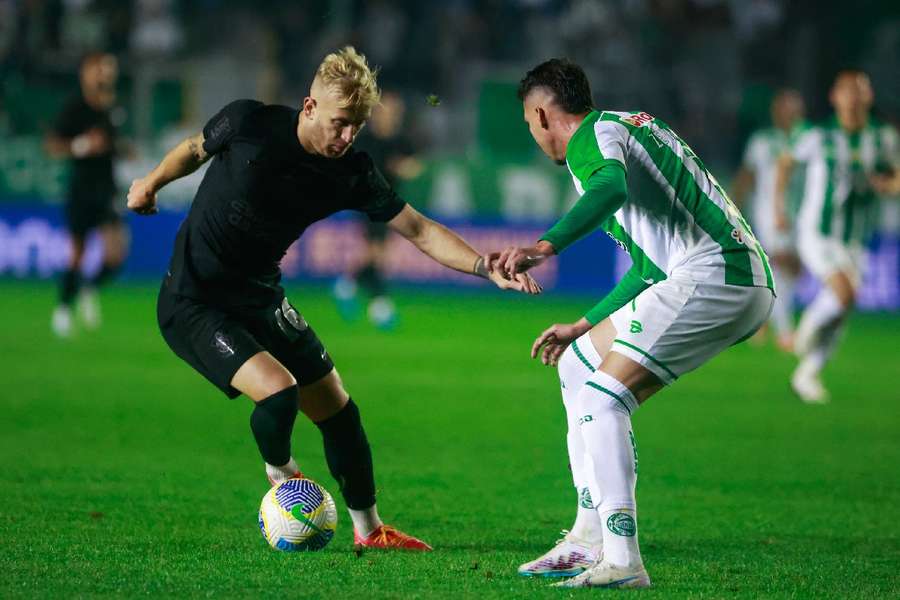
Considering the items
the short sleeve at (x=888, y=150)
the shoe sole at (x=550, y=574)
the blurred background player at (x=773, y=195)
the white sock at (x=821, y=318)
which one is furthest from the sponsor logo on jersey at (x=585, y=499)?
A: the blurred background player at (x=773, y=195)

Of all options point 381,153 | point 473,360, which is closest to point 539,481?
point 473,360

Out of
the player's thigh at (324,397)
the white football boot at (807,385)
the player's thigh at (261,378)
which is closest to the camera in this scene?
the player's thigh at (261,378)

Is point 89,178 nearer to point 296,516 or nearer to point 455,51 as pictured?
point 455,51

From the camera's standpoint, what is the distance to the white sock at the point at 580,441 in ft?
19.2

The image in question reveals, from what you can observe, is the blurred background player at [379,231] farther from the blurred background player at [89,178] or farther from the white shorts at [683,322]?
the white shorts at [683,322]

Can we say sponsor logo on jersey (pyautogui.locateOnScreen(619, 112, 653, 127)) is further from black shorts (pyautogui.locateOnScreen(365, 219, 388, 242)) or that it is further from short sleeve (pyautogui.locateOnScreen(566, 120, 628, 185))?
black shorts (pyautogui.locateOnScreen(365, 219, 388, 242))

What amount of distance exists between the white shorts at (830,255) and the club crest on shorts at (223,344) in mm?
8034

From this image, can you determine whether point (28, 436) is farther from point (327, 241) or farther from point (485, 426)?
point (327, 241)

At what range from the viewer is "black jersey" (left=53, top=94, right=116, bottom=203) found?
53.2 ft

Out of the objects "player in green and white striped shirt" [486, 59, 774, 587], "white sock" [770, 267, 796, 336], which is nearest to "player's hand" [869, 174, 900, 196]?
"white sock" [770, 267, 796, 336]

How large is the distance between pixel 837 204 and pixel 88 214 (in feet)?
28.3

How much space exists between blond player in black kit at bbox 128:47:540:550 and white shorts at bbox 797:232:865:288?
736cm

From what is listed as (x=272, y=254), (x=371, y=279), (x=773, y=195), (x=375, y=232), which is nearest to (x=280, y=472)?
(x=272, y=254)

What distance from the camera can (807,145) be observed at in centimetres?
1320
